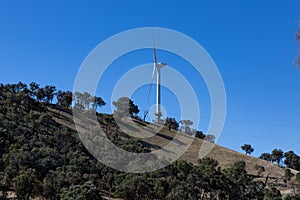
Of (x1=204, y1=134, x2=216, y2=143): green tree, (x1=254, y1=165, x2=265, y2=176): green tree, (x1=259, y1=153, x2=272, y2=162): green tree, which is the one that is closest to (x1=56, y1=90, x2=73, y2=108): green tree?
(x1=204, y1=134, x2=216, y2=143): green tree

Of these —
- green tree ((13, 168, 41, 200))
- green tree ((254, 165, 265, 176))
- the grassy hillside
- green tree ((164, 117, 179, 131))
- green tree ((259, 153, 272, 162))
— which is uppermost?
green tree ((164, 117, 179, 131))

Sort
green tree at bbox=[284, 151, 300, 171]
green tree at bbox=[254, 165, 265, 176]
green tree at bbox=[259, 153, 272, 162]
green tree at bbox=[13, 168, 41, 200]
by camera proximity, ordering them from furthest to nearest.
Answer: green tree at bbox=[259, 153, 272, 162]
green tree at bbox=[284, 151, 300, 171]
green tree at bbox=[254, 165, 265, 176]
green tree at bbox=[13, 168, 41, 200]

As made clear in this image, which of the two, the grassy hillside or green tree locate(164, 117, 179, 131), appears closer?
the grassy hillside

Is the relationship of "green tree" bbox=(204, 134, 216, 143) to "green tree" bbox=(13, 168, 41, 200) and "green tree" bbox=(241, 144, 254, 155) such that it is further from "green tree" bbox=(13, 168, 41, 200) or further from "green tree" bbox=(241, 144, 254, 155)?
"green tree" bbox=(13, 168, 41, 200)

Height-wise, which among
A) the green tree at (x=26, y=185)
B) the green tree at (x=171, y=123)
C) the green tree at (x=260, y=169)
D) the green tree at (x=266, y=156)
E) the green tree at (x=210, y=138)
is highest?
the green tree at (x=171, y=123)

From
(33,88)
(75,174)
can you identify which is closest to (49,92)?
(33,88)

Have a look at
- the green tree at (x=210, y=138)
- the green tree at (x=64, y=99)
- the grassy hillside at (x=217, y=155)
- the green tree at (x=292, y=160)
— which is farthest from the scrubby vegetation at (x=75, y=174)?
the green tree at (x=210, y=138)

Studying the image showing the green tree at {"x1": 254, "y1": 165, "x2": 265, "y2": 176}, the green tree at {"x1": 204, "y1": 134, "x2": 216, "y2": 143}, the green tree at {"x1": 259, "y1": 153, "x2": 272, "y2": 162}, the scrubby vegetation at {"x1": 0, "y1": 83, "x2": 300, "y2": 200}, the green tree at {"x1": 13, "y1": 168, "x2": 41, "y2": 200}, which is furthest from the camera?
the green tree at {"x1": 204, "y1": 134, "x2": 216, "y2": 143}

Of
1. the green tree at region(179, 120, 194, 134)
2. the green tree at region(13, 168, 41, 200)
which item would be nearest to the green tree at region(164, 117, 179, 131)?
the green tree at region(179, 120, 194, 134)

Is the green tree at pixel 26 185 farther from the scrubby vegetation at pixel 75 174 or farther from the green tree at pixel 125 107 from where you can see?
the green tree at pixel 125 107

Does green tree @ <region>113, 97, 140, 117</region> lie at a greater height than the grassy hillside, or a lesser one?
greater

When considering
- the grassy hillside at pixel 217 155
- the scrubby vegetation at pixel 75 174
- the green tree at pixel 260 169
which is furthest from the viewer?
the grassy hillside at pixel 217 155

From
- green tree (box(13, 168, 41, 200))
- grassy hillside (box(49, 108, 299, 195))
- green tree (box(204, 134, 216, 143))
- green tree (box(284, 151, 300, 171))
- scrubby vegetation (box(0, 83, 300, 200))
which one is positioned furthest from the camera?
green tree (box(204, 134, 216, 143))

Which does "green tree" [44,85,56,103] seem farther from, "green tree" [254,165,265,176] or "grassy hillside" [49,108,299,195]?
"green tree" [254,165,265,176]
